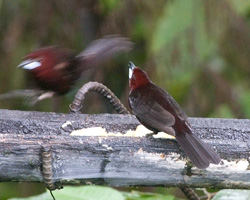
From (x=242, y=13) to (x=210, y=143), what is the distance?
2223 millimetres

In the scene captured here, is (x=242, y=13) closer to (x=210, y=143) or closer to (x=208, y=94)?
(x=208, y=94)

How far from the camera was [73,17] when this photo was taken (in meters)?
4.72

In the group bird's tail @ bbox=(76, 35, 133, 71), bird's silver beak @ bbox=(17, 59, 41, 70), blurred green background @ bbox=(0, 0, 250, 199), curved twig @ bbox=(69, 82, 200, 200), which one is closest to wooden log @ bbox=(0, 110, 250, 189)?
curved twig @ bbox=(69, 82, 200, 200)

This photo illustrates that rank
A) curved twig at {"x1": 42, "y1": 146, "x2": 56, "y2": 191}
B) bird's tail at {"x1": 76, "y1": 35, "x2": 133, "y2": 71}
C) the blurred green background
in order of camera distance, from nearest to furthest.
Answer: curved twig at {"x1": 42, "y1": 146, "x2": 56, "y2": 191} < bird's tail at {"x1": 76, "y1": 35, "x2": 133, "y2": 71} < the blurred green background

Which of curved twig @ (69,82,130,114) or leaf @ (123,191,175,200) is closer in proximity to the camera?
leaf @ (123,191,175,200)

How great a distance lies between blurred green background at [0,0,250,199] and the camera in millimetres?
3977

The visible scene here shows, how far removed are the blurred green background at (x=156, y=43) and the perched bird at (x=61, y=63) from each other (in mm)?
711

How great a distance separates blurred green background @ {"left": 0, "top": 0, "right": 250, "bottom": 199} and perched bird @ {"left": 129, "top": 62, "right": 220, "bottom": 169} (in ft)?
4.61

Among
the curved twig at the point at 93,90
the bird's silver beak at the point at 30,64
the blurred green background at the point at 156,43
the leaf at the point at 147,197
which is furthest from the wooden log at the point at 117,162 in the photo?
the blurred green background at the point at 156,43

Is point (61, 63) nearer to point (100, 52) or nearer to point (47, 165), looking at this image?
point (100, 52)

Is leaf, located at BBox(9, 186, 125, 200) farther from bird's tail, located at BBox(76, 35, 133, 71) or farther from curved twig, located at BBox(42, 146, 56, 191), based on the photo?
bird's tail, located at BBox(76, 35, 133, 71)

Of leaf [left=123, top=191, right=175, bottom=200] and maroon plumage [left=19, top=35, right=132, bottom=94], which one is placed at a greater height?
maroon plumage [left=19, top=35, right=132, bottom=94]

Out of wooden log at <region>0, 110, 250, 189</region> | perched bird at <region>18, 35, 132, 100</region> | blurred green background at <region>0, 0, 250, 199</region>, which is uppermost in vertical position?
wooden log at <region>0, 110, 250, 189</region>

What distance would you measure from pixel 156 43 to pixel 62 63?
3.15 ft
